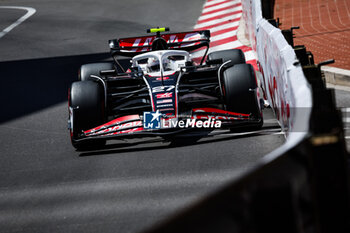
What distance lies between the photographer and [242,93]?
7.56 m

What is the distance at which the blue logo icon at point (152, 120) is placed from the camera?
7.12 m

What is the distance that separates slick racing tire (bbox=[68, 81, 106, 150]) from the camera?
7512mm

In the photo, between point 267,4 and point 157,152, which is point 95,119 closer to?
point 157,152

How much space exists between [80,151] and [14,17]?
15.4 m

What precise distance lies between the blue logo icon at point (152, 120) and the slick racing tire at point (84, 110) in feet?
2.45

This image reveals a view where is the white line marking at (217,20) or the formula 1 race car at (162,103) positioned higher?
the white line marking at (217,20)

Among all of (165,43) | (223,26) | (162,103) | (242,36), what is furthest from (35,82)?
(223,26)

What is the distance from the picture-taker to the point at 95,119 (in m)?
7.56

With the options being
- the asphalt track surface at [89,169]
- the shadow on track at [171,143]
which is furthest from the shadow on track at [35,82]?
the shadow on track at [171,143]

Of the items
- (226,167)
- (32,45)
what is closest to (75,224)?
(226,167)

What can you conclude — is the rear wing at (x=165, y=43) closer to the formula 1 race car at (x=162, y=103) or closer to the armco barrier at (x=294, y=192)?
the formula 1 race car at (x=162, y=103)

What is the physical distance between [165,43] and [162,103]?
214 cm

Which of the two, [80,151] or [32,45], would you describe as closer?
[80,151]

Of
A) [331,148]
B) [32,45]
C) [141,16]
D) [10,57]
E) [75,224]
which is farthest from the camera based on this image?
[141,16]
